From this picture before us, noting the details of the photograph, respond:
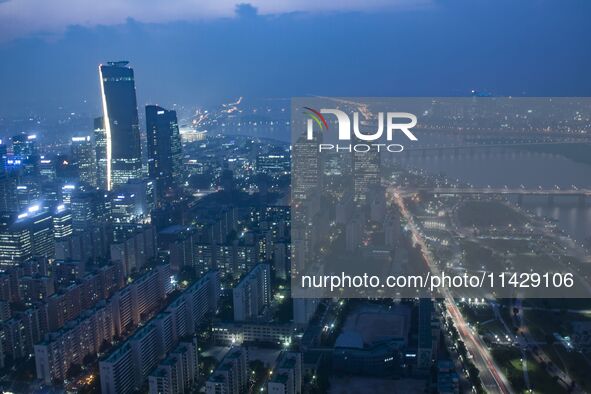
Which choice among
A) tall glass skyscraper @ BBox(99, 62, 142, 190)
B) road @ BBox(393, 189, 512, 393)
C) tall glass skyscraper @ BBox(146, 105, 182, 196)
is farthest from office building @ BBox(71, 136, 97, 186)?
road @ BBox(393, 189, 512, 393)

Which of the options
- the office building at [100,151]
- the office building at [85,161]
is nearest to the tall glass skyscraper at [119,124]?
the office building at [100,151]

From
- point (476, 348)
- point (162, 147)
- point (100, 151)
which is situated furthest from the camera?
point (162, 147)

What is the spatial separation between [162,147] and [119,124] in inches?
33.4

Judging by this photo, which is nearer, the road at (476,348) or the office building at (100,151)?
the road at (476,348)

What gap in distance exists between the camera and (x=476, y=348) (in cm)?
481

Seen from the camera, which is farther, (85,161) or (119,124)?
(85,161)

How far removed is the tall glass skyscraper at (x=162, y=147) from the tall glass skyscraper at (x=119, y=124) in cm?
30

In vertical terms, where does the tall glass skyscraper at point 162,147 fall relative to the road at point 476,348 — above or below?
above

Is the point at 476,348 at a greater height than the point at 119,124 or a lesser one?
lesser

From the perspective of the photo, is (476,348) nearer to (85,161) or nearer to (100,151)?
(100,151)

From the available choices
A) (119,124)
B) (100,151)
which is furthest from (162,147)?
(100,151)

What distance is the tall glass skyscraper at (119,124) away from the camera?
34.8 ft

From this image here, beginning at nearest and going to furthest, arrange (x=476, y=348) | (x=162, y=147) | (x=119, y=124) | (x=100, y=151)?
(x=476, y=348), (x=119, y=124), (x=100, y=151), (x=162, y=147)

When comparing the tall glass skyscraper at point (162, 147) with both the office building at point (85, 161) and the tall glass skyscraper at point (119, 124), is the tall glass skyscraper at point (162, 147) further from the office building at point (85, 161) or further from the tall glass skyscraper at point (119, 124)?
the office building at point (85, 161)
